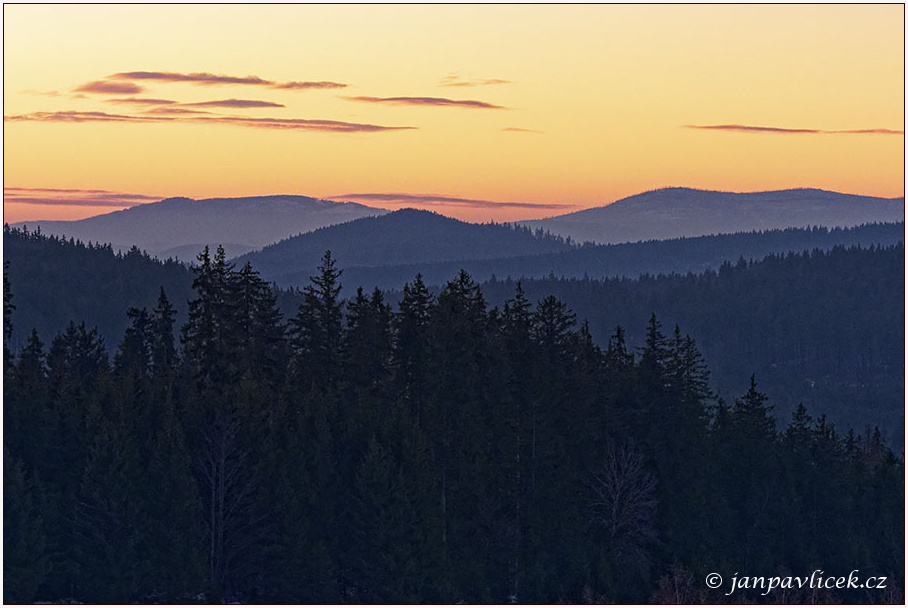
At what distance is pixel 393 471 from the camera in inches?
2203

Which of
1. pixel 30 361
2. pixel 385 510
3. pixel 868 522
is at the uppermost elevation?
pixel 30 361

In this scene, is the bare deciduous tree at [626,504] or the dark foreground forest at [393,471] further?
the bare deciduous tree at [626,504]

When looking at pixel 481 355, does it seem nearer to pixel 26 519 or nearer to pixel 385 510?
pixel 385 510

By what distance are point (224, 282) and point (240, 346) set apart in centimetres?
319

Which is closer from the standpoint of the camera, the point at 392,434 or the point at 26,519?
the point at 26,519

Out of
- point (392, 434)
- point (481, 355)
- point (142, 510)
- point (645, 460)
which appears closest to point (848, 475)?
point (645, 460)

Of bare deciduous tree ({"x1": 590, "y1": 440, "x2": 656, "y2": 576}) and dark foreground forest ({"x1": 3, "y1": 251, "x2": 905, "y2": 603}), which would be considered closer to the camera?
dark foreground forest ({"x1": 3, "y1": 251, "x2": 905, "y2": 603})

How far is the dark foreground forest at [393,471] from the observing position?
51562mm

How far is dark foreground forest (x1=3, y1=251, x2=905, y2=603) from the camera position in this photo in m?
51.6

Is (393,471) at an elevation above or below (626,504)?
above

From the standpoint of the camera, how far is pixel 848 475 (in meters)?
78.2

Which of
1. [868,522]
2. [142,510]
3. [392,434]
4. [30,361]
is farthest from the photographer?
[868,522]

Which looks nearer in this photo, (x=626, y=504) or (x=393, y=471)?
(x=393, y=471)

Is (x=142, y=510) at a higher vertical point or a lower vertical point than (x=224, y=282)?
lower
